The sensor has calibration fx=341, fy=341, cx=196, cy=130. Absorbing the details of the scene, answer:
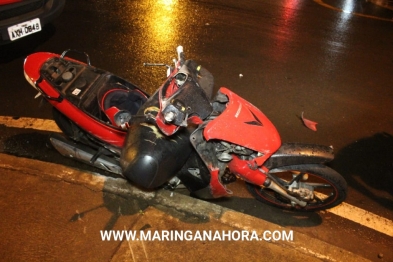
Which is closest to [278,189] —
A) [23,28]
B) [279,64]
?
[279,64]

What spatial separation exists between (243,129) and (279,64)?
3482 mm

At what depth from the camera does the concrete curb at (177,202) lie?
2.87 metres

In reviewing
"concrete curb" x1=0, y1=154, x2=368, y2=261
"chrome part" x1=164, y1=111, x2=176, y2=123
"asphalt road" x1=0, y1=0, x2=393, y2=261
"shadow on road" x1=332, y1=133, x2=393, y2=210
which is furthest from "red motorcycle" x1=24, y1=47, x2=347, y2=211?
"asphalt road" x1=0, y1=0, x2=393, y2=261

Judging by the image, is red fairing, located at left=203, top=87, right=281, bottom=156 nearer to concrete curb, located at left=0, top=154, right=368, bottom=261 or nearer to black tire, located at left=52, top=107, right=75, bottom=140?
concrete curb, located at left=0, top=154, right=368, bottom=261

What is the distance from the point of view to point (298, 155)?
2.69 m

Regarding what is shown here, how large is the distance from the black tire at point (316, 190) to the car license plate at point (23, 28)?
3783 millimetres

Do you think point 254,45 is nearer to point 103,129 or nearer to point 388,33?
point 388,33

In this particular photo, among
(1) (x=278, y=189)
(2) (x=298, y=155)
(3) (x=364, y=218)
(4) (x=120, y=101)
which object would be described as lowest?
(3) (x=364, y=218)

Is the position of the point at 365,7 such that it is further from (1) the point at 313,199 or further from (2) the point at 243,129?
(2) the point at 243,129

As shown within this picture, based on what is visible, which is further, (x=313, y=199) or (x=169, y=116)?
(x=313, y=199)

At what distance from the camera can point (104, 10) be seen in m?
6.93

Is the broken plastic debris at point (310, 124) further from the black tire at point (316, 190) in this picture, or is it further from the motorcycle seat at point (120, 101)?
the motorcycle seat at point (120, 101)

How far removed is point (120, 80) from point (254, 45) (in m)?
3.38

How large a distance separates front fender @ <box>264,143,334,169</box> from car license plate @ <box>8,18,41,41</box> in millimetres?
3932
